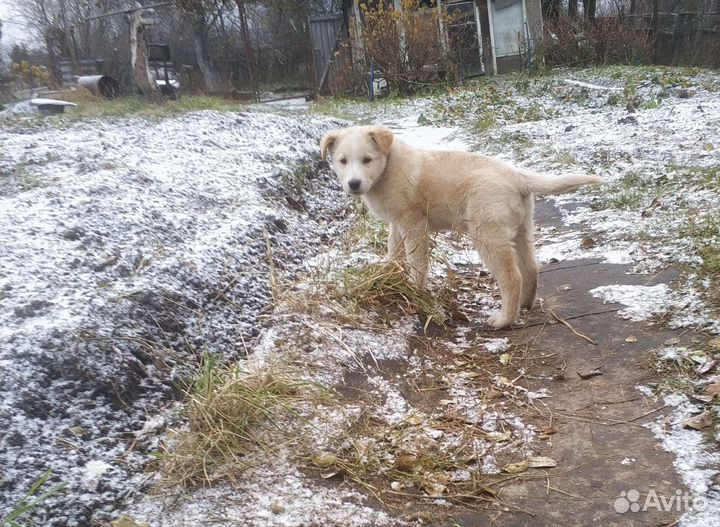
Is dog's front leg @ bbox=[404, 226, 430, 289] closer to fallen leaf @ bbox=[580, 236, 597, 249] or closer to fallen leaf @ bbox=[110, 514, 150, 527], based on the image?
fallen leaf @ bbox=[580, 236, 597, 249]

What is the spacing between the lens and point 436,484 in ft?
7.72

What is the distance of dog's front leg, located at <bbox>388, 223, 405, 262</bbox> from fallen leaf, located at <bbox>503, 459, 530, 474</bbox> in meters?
1.84

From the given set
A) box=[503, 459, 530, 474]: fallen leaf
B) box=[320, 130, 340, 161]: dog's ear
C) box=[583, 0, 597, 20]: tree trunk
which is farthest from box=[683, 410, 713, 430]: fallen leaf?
box=[583, 0, 597, 20]: tree trunk

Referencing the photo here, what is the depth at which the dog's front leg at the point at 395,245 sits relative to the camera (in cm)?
413

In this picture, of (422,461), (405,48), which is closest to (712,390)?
(422,461)

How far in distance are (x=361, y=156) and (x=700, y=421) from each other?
257 cm

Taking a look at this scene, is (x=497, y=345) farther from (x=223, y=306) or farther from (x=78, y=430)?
(x=78, y=430)

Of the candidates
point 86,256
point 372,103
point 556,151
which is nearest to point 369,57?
point 372,103

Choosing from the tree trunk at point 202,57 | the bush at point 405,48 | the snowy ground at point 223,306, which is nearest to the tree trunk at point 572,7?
the bush at point 405,48

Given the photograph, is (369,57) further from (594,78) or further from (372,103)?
(594,78)

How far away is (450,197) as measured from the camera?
3982 mm

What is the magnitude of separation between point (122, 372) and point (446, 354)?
69.4 inches

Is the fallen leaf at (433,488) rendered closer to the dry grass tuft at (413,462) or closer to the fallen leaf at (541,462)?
the dry grass tuft at (413,462)

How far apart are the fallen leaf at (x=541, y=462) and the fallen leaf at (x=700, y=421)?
57 cm
